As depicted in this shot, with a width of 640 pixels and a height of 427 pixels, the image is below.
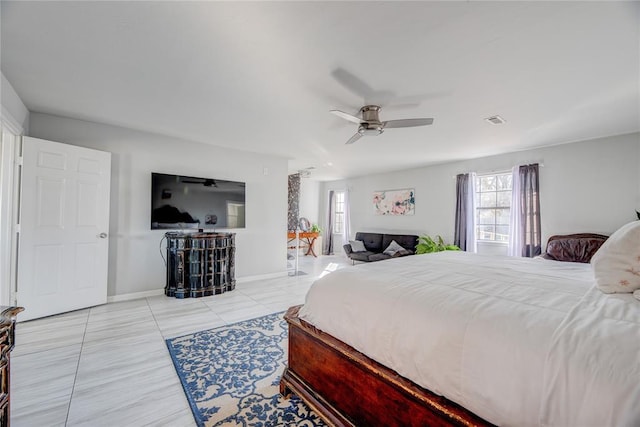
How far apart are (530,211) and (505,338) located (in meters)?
4.69

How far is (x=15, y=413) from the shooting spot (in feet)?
5.25

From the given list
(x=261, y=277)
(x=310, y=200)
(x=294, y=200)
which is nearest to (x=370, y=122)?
(x=261, y=277)

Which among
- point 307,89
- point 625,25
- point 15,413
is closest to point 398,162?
point 307,89

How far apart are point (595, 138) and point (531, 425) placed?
503 centimetres

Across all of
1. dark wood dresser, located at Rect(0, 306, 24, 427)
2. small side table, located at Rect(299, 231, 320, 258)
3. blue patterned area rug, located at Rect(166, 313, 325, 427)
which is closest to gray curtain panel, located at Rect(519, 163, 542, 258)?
blue patterned area rug, located at Rect(166, 313, 325, 427)

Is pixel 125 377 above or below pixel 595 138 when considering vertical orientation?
below

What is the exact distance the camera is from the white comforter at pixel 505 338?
2.49 feet

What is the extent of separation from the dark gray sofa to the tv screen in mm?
2909

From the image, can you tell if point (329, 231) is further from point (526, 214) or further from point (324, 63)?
point (324, 63)

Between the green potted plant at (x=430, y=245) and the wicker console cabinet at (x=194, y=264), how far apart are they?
4035 mm

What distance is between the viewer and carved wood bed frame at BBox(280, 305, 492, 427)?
1061 mm

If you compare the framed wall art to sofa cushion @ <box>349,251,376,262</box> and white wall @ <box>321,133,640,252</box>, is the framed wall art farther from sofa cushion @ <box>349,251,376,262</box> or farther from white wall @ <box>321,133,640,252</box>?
sofa cushion @ <box>349,251,376,262</box>

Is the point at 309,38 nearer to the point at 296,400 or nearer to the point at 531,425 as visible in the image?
the point at 531,425

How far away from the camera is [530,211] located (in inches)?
179
